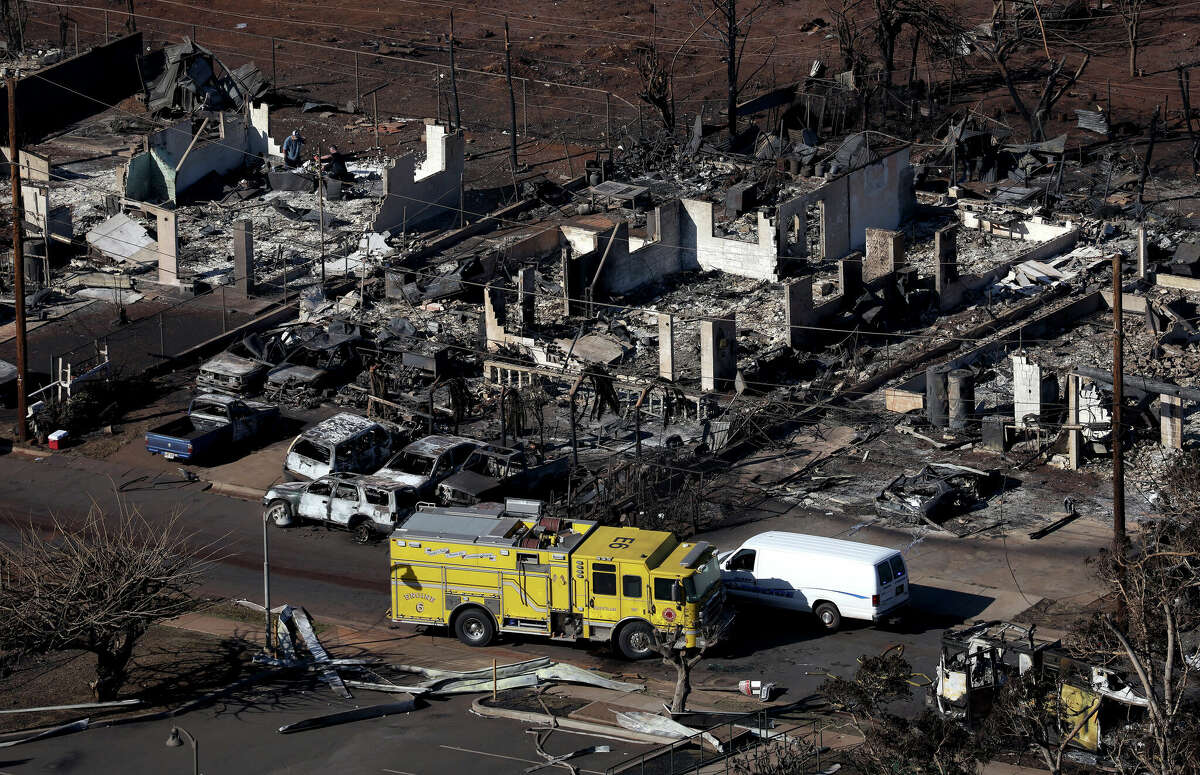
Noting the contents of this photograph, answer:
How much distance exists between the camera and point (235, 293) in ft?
158

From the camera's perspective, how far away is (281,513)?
35.3 m

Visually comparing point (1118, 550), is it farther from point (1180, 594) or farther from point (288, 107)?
point (288, 107)

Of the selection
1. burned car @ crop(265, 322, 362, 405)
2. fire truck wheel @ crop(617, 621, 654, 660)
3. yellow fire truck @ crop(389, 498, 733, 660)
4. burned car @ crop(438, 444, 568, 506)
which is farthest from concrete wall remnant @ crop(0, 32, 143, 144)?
fire truck wheel @ crop(617, 621, 654, 660)

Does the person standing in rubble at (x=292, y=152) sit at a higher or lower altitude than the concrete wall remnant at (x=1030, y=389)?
higher

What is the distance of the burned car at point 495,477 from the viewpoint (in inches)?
1358

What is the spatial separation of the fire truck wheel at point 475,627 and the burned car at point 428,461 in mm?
5149

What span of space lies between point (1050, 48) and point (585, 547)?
1854 inches

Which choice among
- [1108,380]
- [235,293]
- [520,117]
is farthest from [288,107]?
[1108,380]

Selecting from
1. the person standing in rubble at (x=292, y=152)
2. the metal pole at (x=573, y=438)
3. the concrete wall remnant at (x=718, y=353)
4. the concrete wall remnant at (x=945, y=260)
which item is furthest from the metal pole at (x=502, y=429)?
the person standing in rubble at (x=292, y=152)

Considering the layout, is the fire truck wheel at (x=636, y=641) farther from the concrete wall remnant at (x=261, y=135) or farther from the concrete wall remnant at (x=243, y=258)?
the concrete wall remnant at (x=261, y=135)

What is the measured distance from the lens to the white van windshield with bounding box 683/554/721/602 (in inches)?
1109

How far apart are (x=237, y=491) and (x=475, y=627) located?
371 inches

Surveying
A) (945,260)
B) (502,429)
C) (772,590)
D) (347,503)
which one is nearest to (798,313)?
(945,260)

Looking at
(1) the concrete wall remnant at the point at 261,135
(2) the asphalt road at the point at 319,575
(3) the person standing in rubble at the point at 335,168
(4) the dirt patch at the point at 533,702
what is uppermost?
(1) the concrete wall remnant at the point at 261,135
